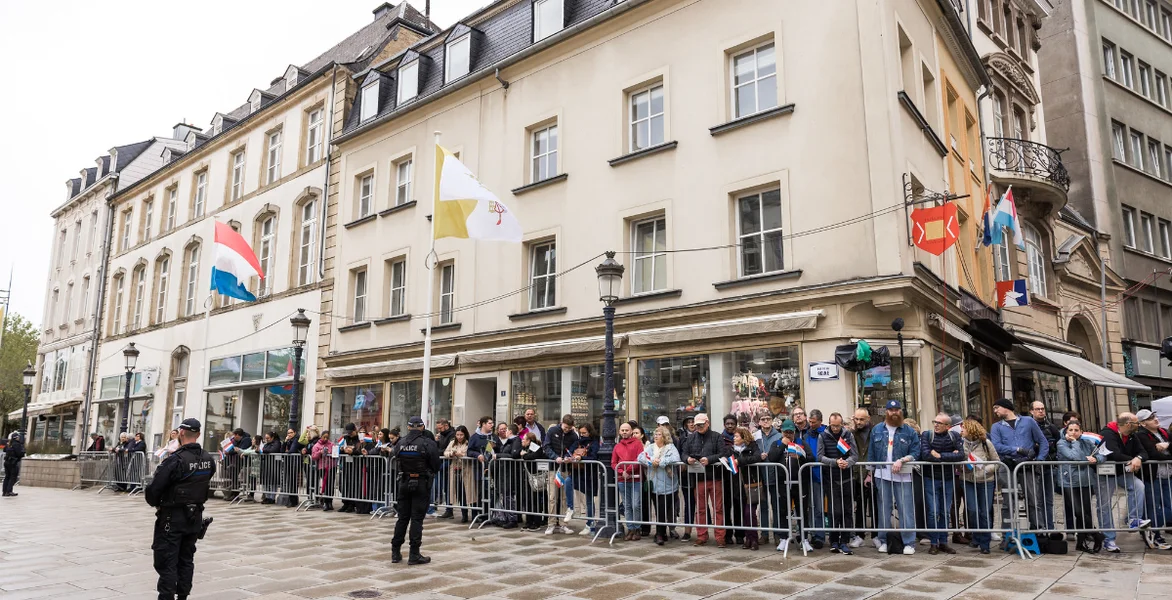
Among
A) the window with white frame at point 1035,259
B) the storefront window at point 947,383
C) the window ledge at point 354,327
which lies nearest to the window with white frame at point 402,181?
the window ledge at point 354,327

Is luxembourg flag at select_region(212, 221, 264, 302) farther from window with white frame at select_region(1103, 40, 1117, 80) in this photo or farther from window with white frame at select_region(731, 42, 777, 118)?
window with white frame at select_region(1103, 40, 1117, 80)

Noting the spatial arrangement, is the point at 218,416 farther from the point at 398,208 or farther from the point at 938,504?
the point at 938,504

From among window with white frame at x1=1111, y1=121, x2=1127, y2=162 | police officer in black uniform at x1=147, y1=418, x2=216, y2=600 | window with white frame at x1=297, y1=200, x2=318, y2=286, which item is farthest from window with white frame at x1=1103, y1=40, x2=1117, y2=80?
police officer in black uniform at x1=147, y1=418, x2=216, y2=600

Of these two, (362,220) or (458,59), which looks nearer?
(458,59)

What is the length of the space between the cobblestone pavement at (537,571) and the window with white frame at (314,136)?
49.8 ft

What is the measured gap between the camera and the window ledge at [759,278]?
1334 cm

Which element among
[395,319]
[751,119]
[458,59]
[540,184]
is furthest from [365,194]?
[751,119]

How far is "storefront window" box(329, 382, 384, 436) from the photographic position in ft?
67.8

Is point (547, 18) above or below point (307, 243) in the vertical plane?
above

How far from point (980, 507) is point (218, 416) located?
24292mm

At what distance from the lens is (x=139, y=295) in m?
33.5

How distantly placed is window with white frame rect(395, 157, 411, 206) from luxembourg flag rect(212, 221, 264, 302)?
440 centimetres

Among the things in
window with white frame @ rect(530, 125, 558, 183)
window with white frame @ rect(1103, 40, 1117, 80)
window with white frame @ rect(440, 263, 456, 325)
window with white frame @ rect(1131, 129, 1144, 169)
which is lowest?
window with white frame @ rect(440, 263, 456, 325)

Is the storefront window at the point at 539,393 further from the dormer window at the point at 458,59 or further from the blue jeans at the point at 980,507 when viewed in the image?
the blue jeans at the point at 980,507
